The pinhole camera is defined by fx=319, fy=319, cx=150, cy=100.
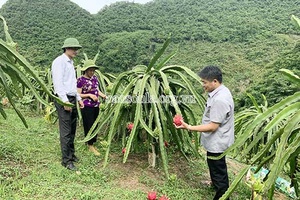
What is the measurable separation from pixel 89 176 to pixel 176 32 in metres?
41.6

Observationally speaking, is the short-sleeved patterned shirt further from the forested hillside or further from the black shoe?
the forested hillside

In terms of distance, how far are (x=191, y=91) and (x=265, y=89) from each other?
1662 centimetres

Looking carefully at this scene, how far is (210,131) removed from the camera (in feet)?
10.2

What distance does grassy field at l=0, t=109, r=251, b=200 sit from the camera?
3014 millimetres

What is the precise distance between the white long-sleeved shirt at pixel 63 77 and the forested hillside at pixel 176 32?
17085 mm

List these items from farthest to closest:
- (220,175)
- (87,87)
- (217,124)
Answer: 1. (87,87)
2. (220,175)
3. (217,124)

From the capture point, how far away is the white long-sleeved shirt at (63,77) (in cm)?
354

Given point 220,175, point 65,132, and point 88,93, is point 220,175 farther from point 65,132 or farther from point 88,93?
point 88,93

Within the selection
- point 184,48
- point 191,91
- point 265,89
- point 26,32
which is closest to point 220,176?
point 191,91

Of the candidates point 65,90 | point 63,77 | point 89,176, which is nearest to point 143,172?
point 89,176

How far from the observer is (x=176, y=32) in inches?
1716

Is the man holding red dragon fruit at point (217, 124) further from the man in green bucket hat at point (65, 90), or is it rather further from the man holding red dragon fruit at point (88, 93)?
the man holding red dragon fruit at point (88, 93)

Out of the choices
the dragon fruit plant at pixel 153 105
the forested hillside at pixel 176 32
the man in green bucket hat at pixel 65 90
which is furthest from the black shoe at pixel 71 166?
the forested hillside at pixel 176 32

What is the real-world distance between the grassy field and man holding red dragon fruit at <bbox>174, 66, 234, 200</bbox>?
1.21 ft
